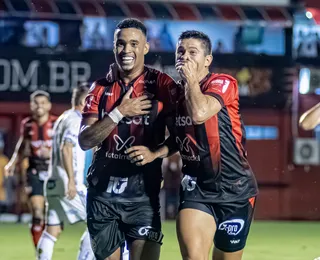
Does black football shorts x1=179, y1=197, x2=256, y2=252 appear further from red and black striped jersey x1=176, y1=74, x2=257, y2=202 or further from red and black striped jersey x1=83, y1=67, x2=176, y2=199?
red and black striped jersey x1=83, y1=67, x2=176, y2=199

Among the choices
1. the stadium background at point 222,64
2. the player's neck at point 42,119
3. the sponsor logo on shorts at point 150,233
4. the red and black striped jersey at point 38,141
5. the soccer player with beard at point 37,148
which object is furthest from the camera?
the stadium background at point 222,64

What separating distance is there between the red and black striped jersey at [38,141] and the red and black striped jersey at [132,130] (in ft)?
19.2

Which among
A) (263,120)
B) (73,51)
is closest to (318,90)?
(263,120)

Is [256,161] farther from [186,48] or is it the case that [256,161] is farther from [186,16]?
[186,48]

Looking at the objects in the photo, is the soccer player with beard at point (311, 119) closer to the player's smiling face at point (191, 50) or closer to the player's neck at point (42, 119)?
the player's smiling face at point (191, 50)

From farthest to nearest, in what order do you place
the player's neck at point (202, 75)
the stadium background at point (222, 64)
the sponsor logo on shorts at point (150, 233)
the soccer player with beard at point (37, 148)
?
1. the stadium background at point (222, 64)
2. the soccer player with beard at point (37, 148)
3. the sponsor logo on shorts at point (150, 233)
4. the player's neck at point (202, 75)

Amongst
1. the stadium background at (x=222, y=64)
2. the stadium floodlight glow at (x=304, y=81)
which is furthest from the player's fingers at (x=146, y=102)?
the stadium floodlight glow at (x=304, y=81)

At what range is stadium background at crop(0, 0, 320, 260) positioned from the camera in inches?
787

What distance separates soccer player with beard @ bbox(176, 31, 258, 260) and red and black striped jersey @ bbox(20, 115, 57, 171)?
6.14m

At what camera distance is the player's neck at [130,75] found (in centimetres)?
727

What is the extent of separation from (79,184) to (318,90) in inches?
465

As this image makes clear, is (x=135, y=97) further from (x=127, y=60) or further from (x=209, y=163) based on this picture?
(x=209, y=163)

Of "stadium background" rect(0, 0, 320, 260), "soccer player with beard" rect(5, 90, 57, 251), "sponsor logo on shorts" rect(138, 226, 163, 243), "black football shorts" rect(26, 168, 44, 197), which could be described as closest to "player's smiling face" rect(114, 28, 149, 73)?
"sponsor logo on shorts" rect(138, 226, 163, 243)

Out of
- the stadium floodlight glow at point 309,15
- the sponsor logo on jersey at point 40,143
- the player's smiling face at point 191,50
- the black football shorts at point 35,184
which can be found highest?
the stadium floodlight glow at point 309,15
